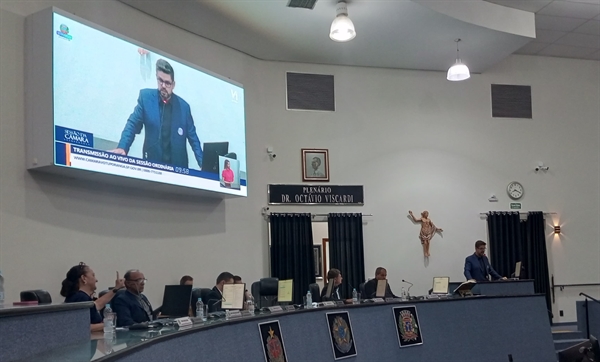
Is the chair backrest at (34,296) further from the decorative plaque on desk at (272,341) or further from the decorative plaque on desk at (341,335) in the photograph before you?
the decorative plaque on desk at (341,335)

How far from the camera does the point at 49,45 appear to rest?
5352mm

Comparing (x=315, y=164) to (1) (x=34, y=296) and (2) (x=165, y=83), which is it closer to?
(2) (x=165, y=83)

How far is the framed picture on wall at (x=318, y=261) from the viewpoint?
30.5 feet

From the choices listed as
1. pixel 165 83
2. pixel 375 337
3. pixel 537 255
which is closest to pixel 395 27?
pixel 165 83

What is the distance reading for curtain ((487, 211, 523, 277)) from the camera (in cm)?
977

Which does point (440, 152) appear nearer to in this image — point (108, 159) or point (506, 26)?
point (506, 26)

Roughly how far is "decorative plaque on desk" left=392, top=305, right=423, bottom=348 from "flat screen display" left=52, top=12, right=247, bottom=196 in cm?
286

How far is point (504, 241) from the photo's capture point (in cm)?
984

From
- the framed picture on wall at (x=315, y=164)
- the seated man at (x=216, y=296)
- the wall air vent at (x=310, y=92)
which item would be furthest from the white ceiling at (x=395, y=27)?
the seated man at (x=216, y=296)

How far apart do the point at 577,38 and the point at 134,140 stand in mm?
7190

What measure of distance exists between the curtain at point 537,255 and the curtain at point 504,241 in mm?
150

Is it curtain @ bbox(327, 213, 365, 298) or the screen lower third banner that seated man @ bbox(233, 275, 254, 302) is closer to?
the screen lower third banner

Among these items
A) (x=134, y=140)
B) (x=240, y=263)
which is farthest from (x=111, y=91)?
(x=240, y=263)

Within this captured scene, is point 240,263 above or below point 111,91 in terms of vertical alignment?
below
